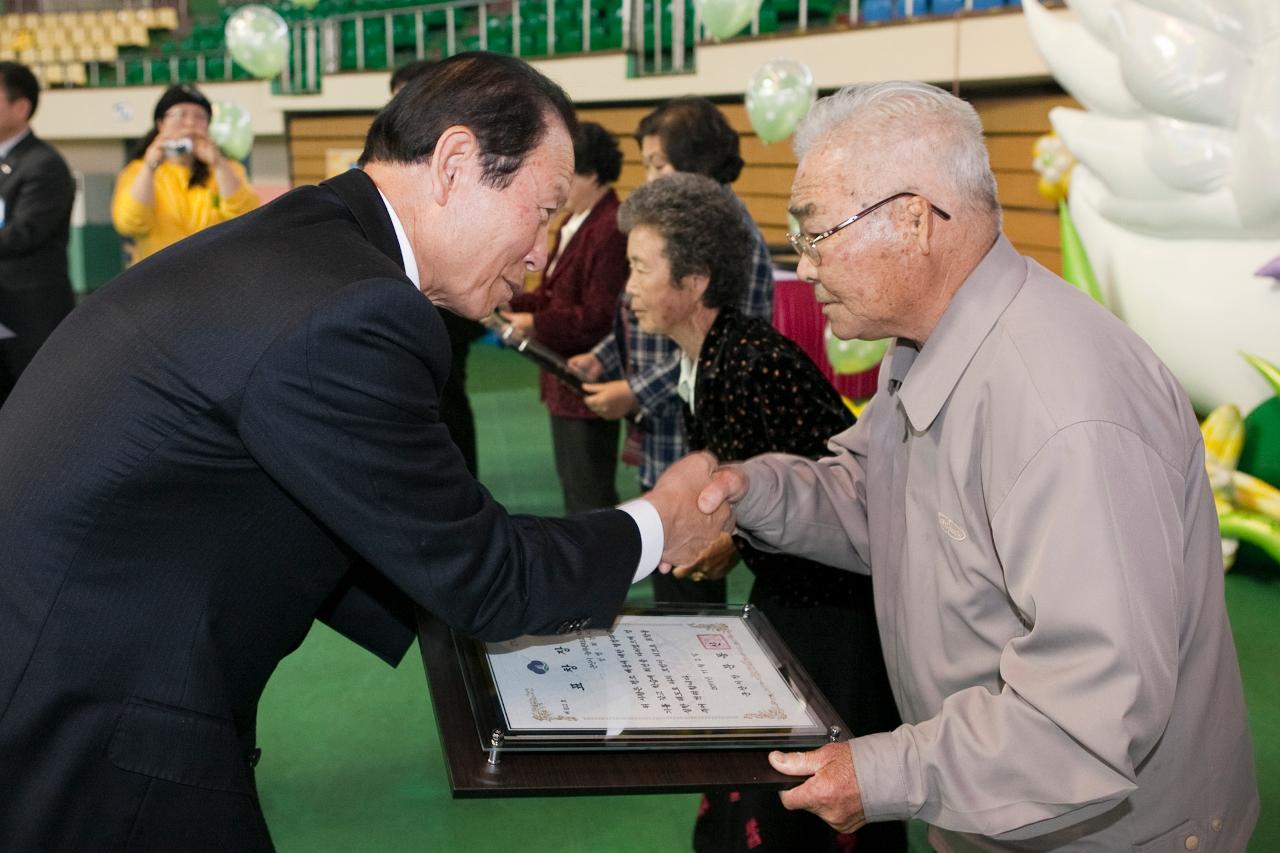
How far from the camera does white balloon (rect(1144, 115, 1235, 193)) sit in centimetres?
420

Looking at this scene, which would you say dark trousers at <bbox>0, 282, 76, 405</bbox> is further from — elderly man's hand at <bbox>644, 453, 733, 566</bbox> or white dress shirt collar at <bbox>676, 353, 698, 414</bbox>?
elderly man's hand at <bbox>644, 453, 733, 566</bbox>

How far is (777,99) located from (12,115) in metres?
3.46

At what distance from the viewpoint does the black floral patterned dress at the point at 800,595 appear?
2125mm

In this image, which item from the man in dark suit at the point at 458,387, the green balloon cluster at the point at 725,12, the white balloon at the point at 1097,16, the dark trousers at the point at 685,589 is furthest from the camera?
the green balloon cluster at the point at 725,12

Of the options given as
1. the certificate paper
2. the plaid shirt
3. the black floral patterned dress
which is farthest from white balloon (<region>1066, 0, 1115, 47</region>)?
the certificate paper

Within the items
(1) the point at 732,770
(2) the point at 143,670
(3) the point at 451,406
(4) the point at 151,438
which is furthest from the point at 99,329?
(3) the point at 451,406

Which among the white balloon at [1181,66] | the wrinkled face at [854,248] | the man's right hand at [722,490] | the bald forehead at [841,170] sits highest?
the white balloon at [1181,66]

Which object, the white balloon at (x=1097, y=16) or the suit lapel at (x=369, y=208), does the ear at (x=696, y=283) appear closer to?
the suit lapel at (x=369, y=208)

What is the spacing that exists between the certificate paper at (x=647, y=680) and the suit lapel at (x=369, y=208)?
50 centimetres

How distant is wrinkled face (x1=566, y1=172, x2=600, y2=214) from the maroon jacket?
0.05 metres

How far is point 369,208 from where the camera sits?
4.48 ft

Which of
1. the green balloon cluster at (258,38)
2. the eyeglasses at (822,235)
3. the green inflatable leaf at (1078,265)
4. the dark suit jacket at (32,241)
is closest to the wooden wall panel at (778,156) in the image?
the green inflatable leaf at (1078,265)

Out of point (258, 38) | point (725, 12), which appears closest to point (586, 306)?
point (725, 12)

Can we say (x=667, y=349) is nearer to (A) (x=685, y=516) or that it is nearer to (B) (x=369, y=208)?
(A) (x=685, y=516)
